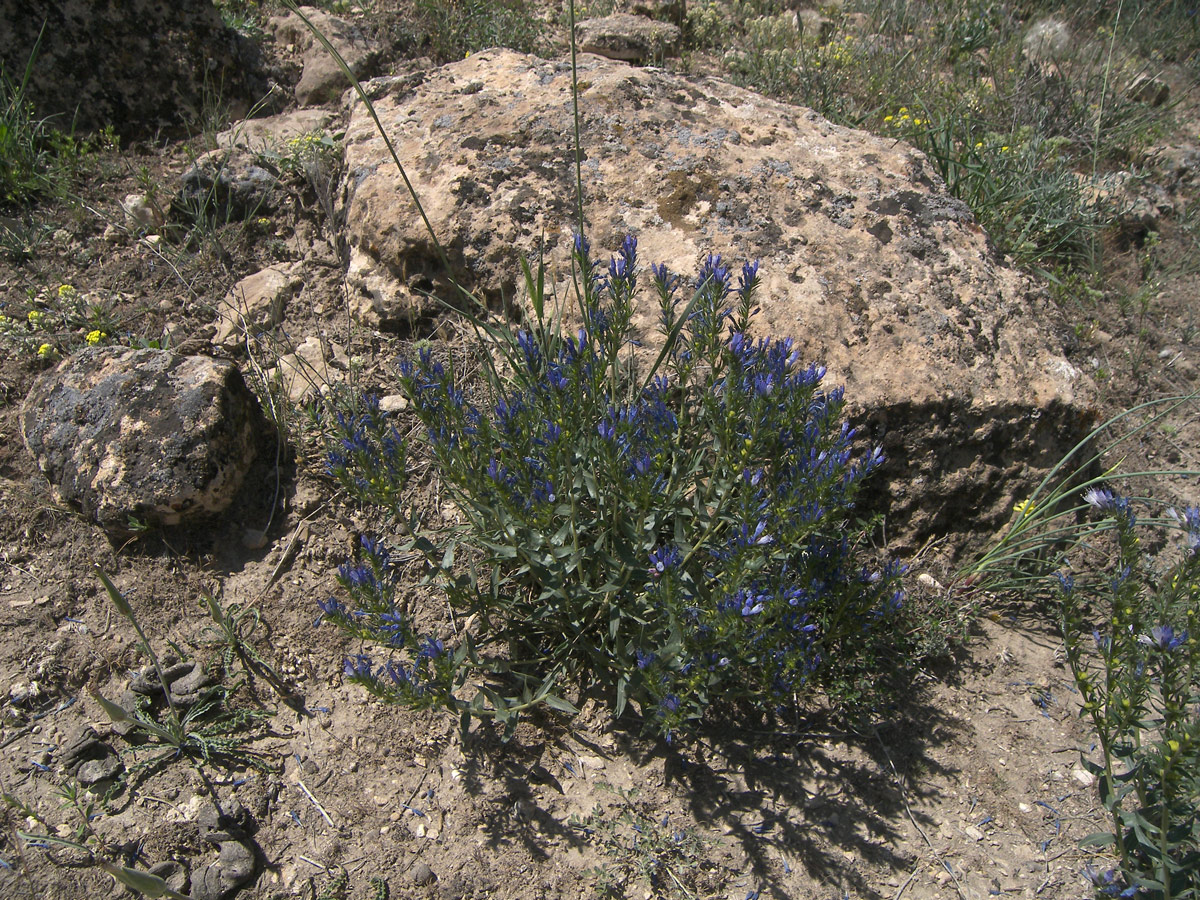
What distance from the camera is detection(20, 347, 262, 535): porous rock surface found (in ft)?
9.19

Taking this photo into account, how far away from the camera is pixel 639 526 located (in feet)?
7.30

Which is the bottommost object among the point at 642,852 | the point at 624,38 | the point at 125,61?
the point at 642,852

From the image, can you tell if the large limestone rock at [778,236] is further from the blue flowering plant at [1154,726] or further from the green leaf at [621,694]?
the green leaf at [621,694]

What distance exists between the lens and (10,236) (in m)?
3.66

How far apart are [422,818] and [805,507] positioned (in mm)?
1530

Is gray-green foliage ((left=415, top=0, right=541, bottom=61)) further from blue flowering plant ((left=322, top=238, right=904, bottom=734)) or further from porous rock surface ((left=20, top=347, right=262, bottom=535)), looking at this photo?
blue flowering plant ((left=322, top=238, right=904, bottom=734))

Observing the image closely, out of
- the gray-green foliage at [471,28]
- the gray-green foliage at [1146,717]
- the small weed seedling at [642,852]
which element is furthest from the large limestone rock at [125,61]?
the gray-green foliage at [1146,717]

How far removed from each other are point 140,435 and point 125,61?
8.79 feet

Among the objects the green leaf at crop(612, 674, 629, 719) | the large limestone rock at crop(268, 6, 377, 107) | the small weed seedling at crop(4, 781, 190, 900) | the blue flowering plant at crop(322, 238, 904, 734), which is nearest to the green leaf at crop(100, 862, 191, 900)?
the small weed seedling at crop(4, 781, 190, 900)

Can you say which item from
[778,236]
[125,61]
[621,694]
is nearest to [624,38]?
[778,236]

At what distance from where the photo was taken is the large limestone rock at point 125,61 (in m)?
4.04

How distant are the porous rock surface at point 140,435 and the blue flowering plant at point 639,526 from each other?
750 mm

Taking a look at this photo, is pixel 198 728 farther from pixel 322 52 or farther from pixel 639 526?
pixel 322 52

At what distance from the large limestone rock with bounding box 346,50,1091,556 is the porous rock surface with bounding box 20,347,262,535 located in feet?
2.88
